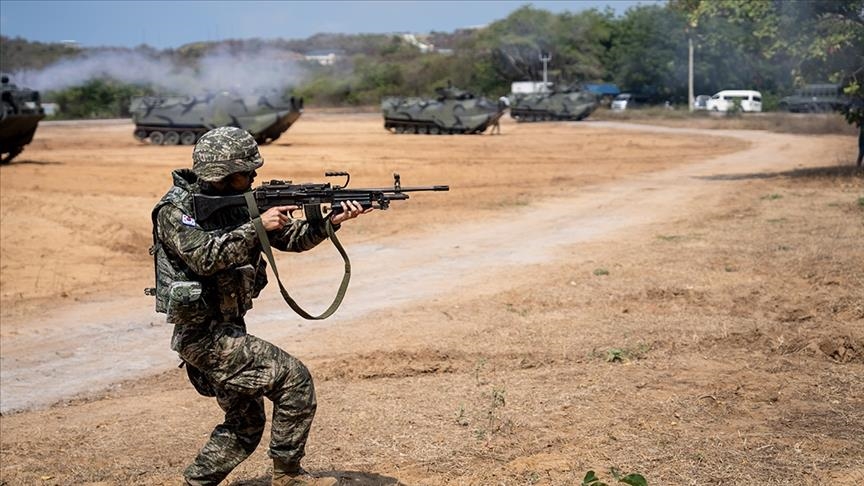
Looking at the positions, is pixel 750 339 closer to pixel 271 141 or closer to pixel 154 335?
pixel 154 335

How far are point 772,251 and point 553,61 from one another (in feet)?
233

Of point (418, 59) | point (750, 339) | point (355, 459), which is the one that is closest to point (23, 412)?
point (355, 459)

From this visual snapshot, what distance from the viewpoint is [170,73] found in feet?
132

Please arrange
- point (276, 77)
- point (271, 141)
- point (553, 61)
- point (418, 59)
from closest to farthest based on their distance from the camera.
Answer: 1. point (271, 141)
2. point (276, 77)
3. point (553, 61)
4. point (418, 59)

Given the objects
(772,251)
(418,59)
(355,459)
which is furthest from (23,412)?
(418,59)

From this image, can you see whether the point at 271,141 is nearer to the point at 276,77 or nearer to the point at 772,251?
the point at 276,77

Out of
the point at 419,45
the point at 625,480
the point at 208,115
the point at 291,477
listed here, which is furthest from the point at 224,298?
the point at 419,45

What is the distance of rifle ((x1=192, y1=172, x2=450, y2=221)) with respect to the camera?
15.9 ft

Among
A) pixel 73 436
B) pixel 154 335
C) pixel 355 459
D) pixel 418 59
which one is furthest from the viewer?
pixel 418 59

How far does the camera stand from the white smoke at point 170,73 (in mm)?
35938

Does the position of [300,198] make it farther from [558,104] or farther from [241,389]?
[558,104]

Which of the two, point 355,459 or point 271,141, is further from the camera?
point 271,141

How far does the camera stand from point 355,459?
6184 mm

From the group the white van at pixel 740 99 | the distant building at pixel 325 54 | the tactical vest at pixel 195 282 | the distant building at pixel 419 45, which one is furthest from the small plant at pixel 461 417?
the distant building at pixel 419 45
